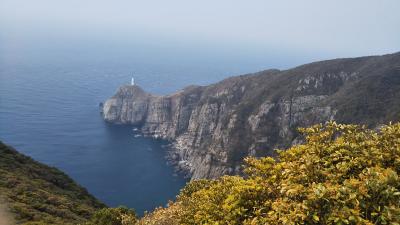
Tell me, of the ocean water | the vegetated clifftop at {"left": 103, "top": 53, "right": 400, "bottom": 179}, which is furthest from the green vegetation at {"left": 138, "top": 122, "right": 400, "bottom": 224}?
the ocean water

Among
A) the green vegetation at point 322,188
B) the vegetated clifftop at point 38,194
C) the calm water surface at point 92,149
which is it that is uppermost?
the green vegetation at point 322,188

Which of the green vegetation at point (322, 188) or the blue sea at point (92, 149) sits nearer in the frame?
the green vegetation at point (322, 188)

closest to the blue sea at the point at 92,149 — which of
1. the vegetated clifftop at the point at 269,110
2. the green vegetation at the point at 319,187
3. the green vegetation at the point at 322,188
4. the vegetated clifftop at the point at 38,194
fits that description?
the vegetated clifftop at the point at 269,110

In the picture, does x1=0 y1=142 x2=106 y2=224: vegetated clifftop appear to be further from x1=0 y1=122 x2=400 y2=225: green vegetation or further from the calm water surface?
the calm water surface

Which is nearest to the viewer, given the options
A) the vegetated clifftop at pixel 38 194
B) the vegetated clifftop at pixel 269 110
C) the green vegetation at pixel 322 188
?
the green vegetation at pixel 322 188

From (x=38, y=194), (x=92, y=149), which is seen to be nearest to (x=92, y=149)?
(x=92, y=149)

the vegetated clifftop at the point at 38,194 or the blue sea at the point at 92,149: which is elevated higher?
the vegetated clifftop at the point at 38,194

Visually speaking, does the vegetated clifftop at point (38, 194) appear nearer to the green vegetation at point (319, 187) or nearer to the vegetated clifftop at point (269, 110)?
the green vegetation at point (319, 187)

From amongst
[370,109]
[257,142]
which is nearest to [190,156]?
[257,142]
